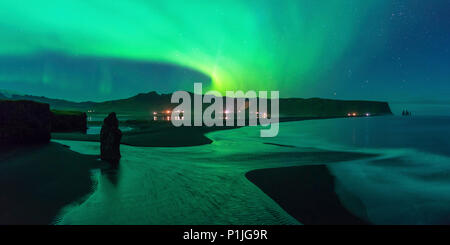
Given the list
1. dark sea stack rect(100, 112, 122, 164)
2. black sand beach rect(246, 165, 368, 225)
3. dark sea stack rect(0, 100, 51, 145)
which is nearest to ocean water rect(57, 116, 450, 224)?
black sand beach rect(246, 165, 368, 225)

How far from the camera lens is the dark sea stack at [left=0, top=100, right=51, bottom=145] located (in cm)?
2191

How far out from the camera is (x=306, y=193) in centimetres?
996

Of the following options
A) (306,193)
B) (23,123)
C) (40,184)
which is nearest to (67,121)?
(23,123)

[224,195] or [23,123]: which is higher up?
[23,123]

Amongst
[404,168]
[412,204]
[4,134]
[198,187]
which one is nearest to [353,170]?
A: [404,168]

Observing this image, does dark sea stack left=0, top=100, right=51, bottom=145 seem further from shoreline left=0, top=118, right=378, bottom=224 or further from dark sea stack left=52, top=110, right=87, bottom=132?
dark sea stack left=52, top=110, right=87, bottom=132

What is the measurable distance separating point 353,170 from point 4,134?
26611 millimetres

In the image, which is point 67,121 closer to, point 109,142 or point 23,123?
point 23,123

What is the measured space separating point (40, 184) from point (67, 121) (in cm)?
3506

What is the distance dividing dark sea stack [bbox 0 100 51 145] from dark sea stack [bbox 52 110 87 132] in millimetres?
15371

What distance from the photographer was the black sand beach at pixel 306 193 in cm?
776

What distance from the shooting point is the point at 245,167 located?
15.3m

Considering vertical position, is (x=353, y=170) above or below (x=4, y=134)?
below
